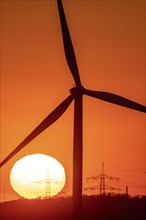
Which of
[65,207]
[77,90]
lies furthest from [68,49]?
[65,207]

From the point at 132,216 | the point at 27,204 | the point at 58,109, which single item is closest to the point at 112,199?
the point at 27,204

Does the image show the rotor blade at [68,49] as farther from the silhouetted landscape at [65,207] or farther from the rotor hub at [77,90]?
Result: the silhouetted landscape at [65,207]

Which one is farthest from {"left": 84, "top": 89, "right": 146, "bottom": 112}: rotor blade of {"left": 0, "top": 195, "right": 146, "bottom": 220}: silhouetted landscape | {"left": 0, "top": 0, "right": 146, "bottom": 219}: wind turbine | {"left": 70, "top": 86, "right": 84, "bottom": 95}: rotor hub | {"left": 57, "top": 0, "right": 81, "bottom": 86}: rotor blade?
{"left": 0, "top": 195, "right": 146, "bottom": 220}: silhouetted landscape

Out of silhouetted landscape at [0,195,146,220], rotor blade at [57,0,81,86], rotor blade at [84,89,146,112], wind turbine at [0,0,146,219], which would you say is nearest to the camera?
wind turbine at [0,0,146,219]

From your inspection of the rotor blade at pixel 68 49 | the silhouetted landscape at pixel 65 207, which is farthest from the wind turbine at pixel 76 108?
the silhouetted landscape at pixel 65 207

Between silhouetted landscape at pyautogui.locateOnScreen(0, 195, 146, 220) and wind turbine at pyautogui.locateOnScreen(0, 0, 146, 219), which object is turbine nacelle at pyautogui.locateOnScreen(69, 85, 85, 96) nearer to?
wind turbine at pyautogui.locateOnScreen(0, 0, 146, 219)

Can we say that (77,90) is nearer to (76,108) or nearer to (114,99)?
(76,108)
